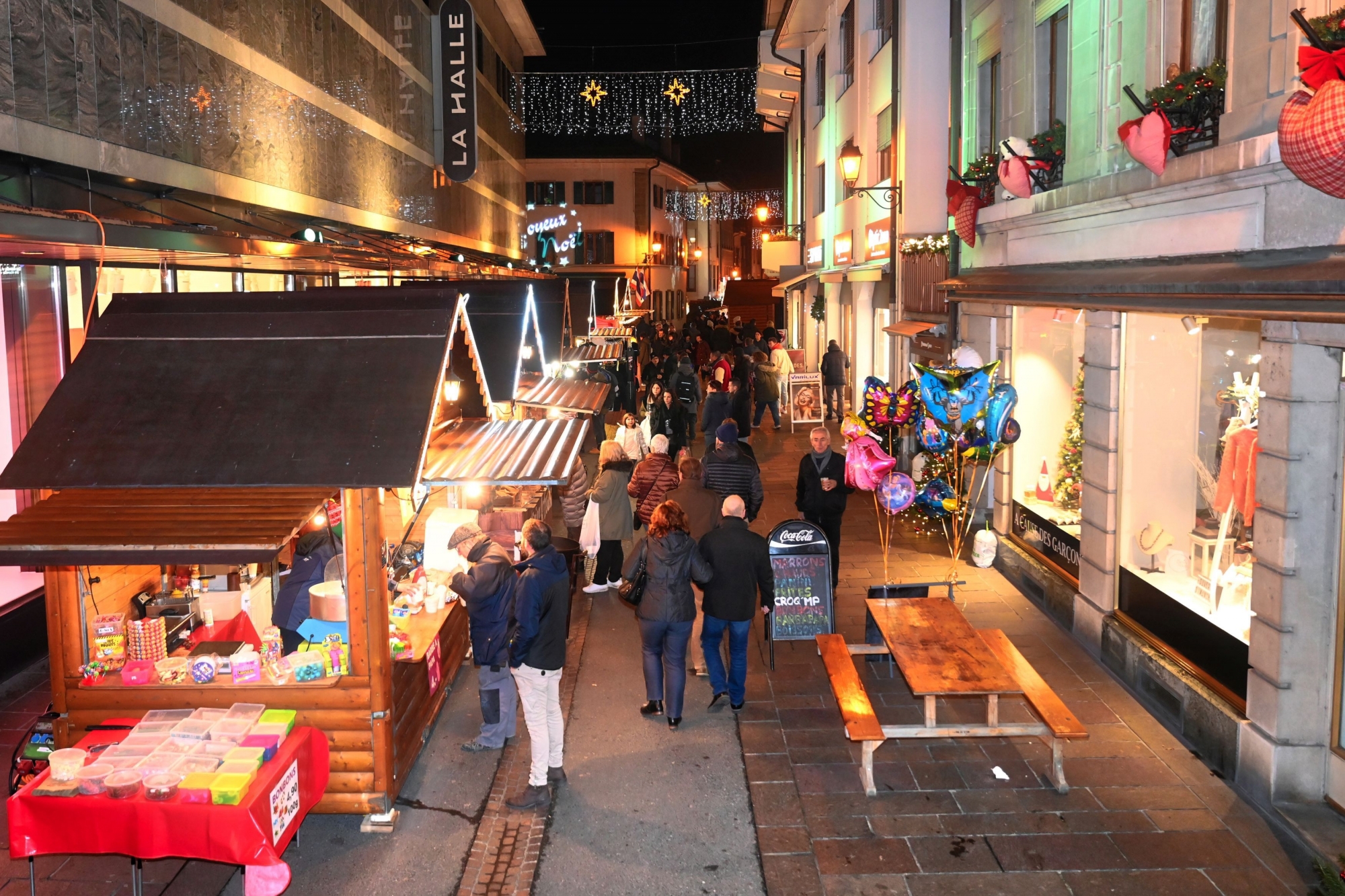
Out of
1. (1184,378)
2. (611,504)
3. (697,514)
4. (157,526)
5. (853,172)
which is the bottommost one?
(611,504)

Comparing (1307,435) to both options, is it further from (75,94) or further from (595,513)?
(75,94)

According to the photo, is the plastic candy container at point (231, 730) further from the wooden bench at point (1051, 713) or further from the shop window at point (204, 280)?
the shop window at point (204, 280)

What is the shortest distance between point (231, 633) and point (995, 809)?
596 cm

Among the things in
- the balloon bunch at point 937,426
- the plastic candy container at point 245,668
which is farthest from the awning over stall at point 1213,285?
the plastic candy container at point 245,668

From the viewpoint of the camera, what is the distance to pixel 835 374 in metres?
25.4

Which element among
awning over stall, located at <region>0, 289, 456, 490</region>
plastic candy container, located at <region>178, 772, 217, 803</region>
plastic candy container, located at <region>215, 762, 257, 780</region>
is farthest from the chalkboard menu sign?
plastic candy container, located at <region>178, 772, 217, 803</region>

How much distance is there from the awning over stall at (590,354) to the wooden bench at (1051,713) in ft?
43.7

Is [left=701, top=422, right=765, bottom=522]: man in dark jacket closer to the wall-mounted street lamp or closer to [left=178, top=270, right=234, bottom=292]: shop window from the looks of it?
[left=178, top=270, right=234, bottom=292]: shop window

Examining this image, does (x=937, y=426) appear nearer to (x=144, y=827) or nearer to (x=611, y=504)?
(x=611, y=504)

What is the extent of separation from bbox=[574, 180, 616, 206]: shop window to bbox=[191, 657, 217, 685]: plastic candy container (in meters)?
51.2

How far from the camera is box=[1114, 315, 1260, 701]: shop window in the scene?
8.02 m

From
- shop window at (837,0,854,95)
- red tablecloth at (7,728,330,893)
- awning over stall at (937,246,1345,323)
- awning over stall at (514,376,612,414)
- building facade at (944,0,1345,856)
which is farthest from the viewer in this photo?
shop window at (837,0,854,95)

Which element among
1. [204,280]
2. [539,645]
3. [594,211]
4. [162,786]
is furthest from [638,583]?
[594,211]

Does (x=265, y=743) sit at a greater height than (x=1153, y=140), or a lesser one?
lesser
